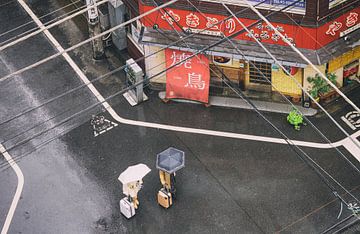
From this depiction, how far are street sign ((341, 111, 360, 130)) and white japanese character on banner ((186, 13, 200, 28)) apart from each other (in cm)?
829

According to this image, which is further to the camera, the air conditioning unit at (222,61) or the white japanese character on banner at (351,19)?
the air conditioning unit at (222,61)

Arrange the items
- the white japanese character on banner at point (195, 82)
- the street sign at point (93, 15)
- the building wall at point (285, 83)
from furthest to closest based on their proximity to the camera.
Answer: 1. the street sign at point (93, 15)
2. the white japanese character on banner at point (195, 82)
3. the building wall at point (285, 83)

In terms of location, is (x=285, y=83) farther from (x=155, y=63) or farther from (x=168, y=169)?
(x=168, y=169)

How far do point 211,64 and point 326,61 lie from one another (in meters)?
5.84

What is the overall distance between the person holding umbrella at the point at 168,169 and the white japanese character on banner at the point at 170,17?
241 inches

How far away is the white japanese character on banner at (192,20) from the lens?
105 feet

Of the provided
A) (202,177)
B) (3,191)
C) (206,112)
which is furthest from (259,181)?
(3,191)

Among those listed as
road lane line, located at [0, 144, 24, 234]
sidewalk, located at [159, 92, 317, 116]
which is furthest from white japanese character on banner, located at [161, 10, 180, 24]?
road lane line, located at [0, 144, 24, 234]

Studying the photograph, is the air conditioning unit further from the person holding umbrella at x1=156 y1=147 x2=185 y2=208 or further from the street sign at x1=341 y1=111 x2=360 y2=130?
the person holding umbrella at x1=156 y1=147 x2=185 y2=208

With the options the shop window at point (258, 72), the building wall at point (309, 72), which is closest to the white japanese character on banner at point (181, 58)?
the shop window at point (258, 72)

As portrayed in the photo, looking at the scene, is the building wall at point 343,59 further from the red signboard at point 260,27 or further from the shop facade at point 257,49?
the red signboard at point 260,27

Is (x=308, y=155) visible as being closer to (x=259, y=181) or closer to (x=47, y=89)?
(x=259, y=181)

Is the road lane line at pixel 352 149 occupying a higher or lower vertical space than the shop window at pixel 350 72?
lower

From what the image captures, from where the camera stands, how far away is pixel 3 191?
104ft
